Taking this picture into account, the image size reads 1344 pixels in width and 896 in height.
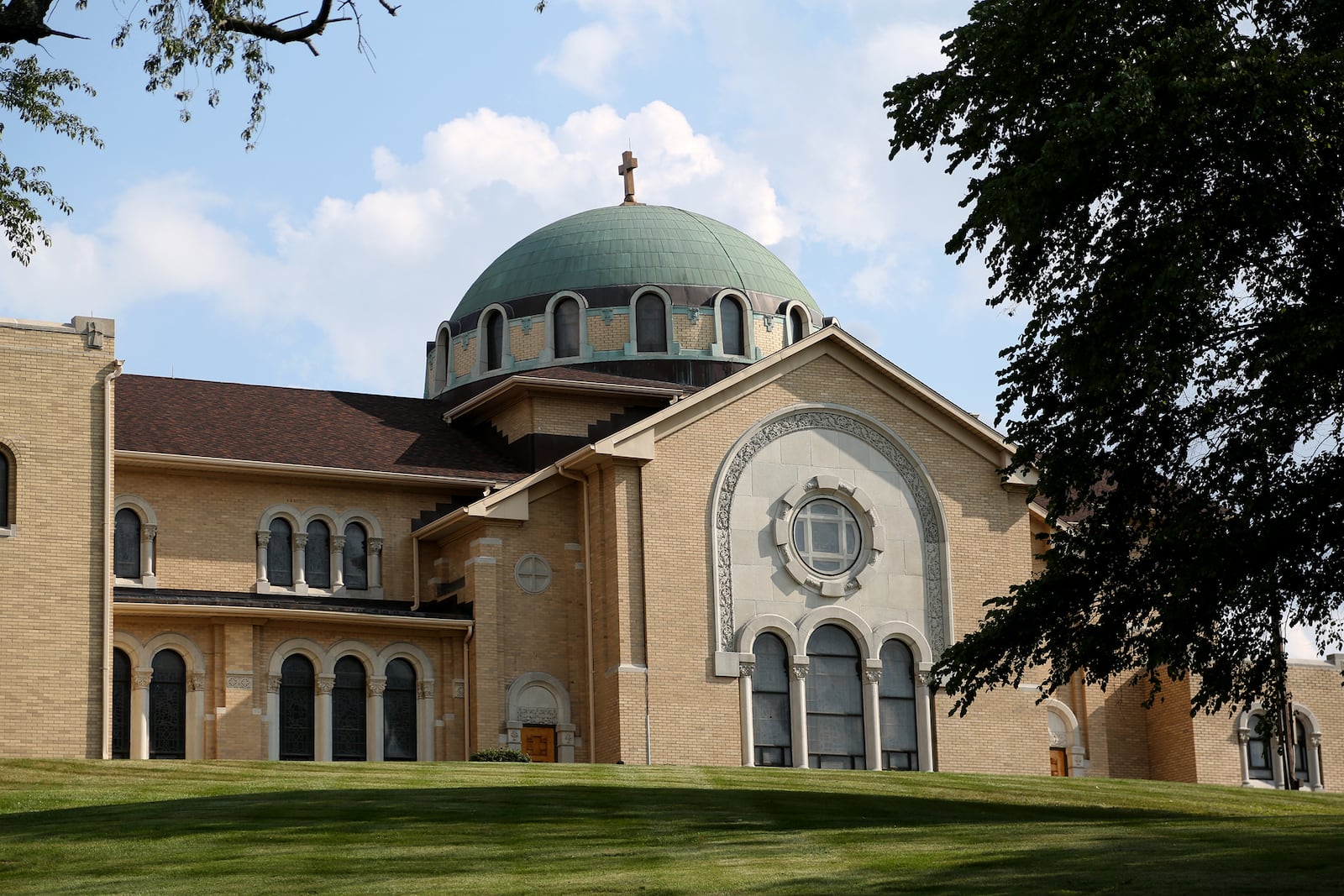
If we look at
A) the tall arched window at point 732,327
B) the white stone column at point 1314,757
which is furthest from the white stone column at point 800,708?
→ the white stone column at point 1314,757

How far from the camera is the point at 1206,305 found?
24266 mm

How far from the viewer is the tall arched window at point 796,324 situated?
51.8 meters

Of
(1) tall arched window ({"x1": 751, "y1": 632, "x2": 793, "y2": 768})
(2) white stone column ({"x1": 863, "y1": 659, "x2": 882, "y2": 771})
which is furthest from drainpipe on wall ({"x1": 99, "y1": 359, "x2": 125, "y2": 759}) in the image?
(2) white stone column ({"x1": 863, "y1": 659, "x2": 882, "y2": 771})

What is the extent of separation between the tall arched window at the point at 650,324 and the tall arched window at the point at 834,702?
33.7 feet

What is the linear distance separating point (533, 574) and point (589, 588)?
1.22m

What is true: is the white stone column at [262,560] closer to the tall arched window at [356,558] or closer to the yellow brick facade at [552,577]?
the yellow brick facade at [552,577]

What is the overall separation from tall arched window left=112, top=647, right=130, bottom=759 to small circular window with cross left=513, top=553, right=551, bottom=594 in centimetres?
801

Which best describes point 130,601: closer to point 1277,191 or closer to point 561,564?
point 561,564

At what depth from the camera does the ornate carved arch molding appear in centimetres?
4231

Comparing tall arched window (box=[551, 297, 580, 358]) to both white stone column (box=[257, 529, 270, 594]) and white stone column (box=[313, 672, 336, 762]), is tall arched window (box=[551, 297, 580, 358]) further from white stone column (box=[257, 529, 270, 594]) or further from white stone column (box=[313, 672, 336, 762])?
white stone column (box=[313, 672, 336, 762])

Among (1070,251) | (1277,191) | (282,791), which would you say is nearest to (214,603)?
(282,791)

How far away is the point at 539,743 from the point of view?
136 ft

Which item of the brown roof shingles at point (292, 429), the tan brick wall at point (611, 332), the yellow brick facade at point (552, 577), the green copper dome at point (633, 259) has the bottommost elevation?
the yellow brick facade at point (552, 577)

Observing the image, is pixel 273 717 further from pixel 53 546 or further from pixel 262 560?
pixel 53 546
